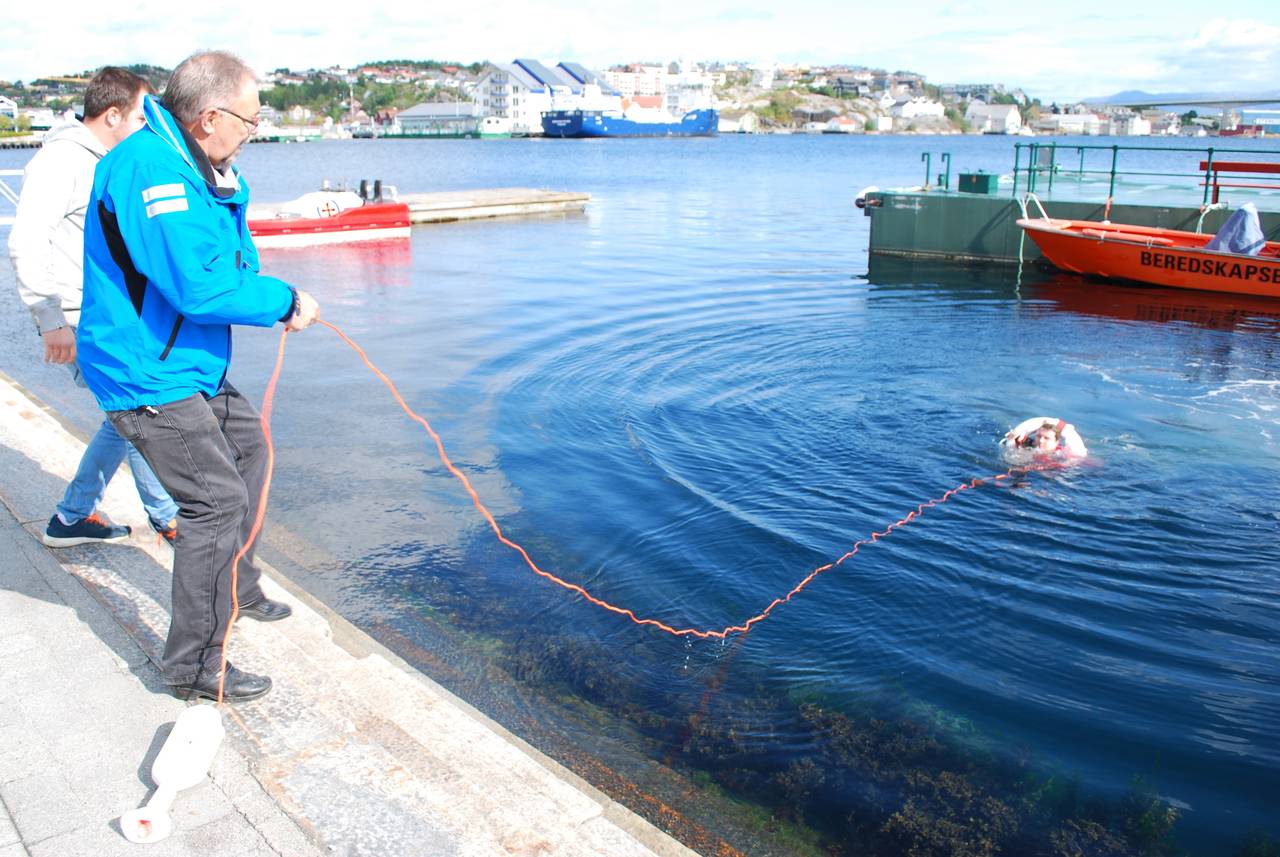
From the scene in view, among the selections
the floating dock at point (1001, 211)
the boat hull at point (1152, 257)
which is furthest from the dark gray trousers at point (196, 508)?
the floating dock at point (1001, 211)

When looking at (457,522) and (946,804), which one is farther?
(457,522)

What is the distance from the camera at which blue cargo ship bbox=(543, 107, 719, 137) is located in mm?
141125

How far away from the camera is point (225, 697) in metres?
3.71

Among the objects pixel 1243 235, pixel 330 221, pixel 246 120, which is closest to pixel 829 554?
pixel 246 120

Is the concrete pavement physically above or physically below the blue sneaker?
below

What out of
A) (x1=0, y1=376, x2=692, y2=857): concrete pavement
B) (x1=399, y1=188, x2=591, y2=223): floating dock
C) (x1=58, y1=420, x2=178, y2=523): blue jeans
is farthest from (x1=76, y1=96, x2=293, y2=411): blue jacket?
(x1=399, y1=188, x2=591, y2=223): floating dock

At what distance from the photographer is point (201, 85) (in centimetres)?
341

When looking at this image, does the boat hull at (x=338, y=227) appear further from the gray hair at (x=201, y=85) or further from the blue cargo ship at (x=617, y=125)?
the blue cargo ship at (x=617, y=125)

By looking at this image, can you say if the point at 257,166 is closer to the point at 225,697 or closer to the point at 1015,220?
the point at 1015,220

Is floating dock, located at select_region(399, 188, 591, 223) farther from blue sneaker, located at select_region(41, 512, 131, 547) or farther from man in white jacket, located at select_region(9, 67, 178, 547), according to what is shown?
man in white jacket, located at select_region(9, 67, 178, 547)

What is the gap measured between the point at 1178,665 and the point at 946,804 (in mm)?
1936

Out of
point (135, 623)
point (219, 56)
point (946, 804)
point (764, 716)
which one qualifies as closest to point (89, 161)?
point (219, 56)

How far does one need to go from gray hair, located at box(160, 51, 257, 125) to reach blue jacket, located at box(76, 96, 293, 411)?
71mm

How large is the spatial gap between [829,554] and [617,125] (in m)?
145
